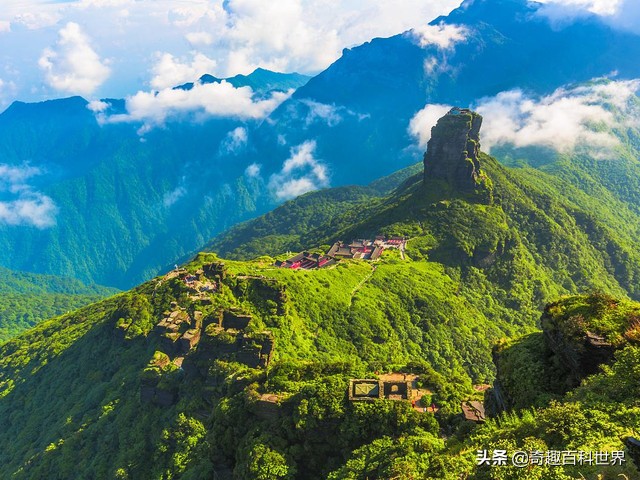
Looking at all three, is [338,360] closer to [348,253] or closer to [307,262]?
[307,262]

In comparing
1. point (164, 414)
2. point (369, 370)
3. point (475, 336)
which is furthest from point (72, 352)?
point (475, 336)

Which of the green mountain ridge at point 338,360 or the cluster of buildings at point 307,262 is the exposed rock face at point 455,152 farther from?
the cluster of buildings at point 307,262

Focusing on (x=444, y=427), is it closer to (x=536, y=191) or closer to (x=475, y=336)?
(x=475, y=336)

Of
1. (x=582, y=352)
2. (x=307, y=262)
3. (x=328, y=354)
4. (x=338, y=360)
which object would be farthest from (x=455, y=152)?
(x=582, y=352)

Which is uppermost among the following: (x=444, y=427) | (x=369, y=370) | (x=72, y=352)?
(x=72, y=352)

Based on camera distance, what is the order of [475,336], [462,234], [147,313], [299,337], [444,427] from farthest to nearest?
1. [462,234]
2. [475,336]
3. [147,313]
4. [299,337]
5. [444,427]

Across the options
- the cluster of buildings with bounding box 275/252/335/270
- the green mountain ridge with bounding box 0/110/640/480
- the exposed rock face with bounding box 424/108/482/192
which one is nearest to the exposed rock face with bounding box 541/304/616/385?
the green mountain ridge with bounding box 0/110/640/480
